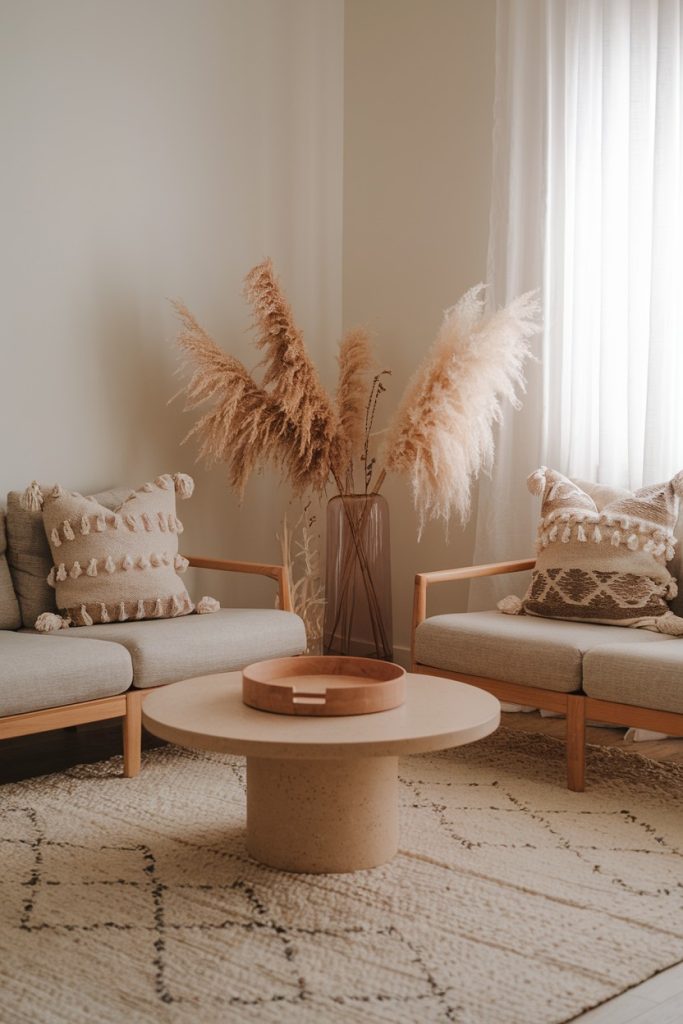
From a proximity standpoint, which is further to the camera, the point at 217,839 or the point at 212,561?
the point at 212,561

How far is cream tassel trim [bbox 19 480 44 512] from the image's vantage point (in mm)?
3695

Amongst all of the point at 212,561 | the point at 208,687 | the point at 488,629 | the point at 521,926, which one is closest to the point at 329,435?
the point at 212,561

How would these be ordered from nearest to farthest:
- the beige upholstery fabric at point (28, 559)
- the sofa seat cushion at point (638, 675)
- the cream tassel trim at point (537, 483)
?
the sofa seat cushion at point (638, 675)
the beige upholstery fabric at point (28, 559)
the cream tassel trim at point (537, 483)

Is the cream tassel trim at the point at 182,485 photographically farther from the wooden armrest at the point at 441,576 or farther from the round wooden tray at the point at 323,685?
the round wooden tray at the point at 323,685

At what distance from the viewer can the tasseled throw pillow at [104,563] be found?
3.62 meters

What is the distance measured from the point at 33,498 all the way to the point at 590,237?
227 cm

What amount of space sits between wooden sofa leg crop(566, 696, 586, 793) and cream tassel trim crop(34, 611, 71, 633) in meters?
1.64

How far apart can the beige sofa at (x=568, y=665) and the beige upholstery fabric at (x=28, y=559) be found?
4.19 ft

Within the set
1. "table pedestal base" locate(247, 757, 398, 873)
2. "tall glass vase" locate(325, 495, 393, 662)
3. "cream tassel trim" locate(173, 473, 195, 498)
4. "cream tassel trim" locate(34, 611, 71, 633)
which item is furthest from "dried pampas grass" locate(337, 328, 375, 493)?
"table pedestal base" locate(247, 757, 398, 873)

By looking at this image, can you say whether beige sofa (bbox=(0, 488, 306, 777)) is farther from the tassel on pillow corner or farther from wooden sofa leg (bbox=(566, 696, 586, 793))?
wooden sofa leg (bbox=(566, 696, 586, 793))

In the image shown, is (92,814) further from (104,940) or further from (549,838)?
(549,838)

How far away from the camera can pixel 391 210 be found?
5.01 meters

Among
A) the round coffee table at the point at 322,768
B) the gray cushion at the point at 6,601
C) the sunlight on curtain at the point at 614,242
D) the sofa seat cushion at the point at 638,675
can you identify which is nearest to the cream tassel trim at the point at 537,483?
the sunlight on curtain at the point at 614,242

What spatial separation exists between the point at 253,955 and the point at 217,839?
A: 651 millimetres
